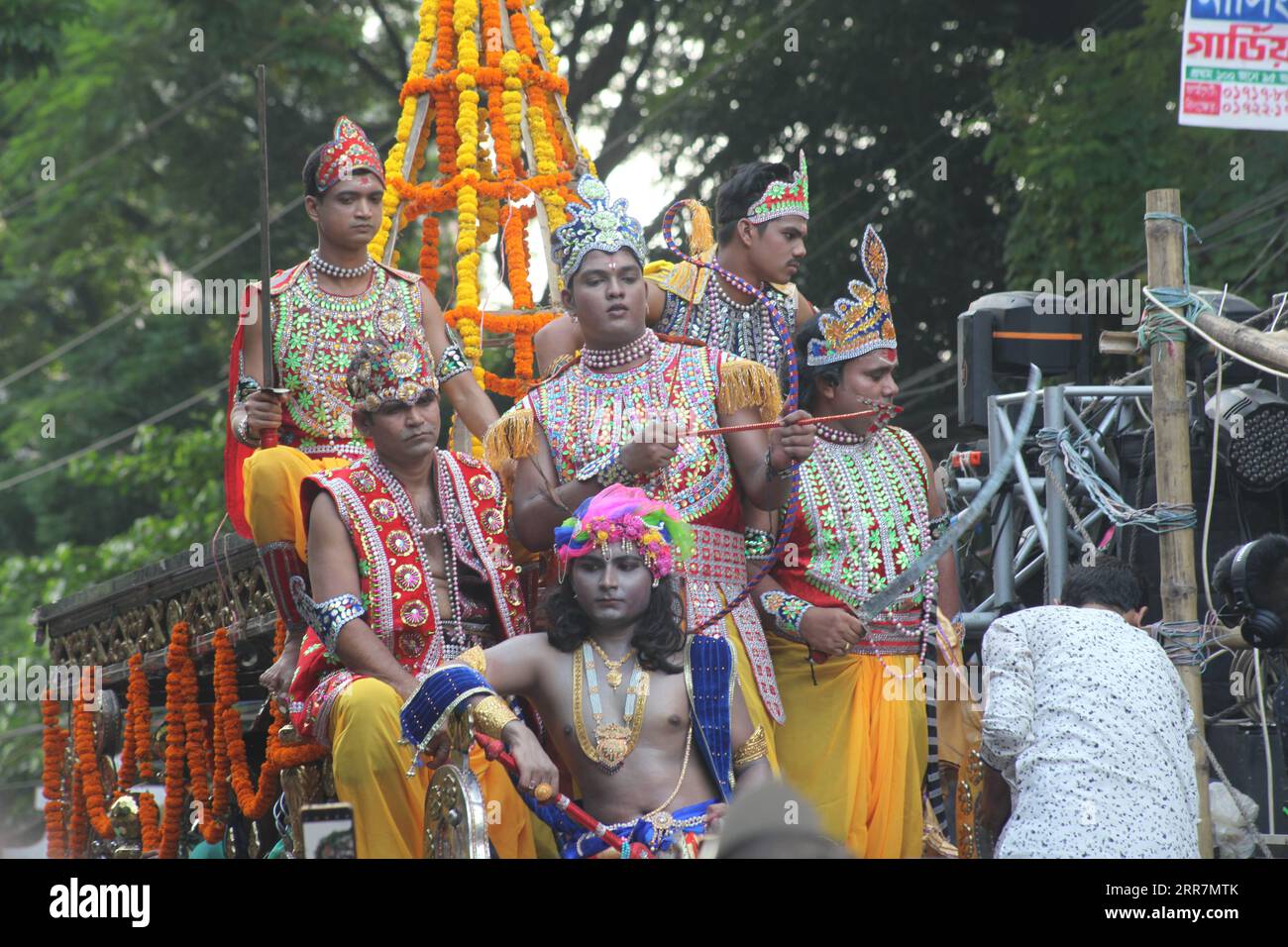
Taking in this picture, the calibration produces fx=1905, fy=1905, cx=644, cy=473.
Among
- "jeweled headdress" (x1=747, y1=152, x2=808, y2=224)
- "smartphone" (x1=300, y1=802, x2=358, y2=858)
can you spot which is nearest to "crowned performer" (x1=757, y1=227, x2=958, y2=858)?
Result: "jeweled headdress" (x1=747, y1=152, x2=808, y2=224)

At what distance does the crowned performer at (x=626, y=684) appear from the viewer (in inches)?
181

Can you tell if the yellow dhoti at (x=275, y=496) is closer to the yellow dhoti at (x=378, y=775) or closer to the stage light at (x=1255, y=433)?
the yellow dhoti at (x=378, y=775)

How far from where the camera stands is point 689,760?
15.3 feet

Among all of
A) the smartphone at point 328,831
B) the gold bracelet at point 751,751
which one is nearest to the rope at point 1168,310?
the gold bracelet at point 751,751

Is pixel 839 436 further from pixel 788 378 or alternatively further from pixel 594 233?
pixel 594 233

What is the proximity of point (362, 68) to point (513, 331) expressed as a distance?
30.6ft

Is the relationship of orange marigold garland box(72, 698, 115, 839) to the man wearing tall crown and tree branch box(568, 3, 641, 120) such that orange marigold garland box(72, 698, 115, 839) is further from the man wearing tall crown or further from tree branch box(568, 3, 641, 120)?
tree branch box(568, 3, 641, 120)

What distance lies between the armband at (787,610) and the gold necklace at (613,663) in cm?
81

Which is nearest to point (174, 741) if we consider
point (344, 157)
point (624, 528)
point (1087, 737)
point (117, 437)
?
point (344, 157)

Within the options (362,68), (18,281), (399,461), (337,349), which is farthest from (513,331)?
Answer: (18,281)

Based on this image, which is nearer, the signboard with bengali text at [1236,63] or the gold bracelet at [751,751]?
the gold bracelet at [751,751]

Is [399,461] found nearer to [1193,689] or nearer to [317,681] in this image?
[317,681]

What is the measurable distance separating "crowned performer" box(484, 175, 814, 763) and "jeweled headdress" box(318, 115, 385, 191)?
0.95 meters
